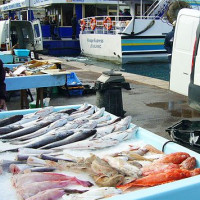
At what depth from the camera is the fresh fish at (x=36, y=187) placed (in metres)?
2.35

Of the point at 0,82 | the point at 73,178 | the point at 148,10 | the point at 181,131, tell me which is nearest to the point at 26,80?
the point at 0,82

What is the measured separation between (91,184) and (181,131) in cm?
224

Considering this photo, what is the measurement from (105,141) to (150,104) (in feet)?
18.2

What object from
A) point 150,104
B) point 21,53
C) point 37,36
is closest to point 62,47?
point 37,36

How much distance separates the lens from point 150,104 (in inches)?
344

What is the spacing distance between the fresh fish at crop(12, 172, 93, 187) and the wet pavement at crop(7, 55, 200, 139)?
3746mm

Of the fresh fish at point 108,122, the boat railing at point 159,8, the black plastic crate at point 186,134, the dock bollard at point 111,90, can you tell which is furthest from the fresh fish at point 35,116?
the boat railing at point 159,8

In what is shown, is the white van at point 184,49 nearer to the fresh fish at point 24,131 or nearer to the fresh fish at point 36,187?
the fresh fish at point 24,131

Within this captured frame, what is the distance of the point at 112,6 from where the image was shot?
2973cm

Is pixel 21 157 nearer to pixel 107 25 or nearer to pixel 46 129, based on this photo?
pixel 46 129

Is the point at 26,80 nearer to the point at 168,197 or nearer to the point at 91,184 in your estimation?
the point at 91,184

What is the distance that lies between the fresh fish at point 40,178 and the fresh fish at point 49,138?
68 centimetres

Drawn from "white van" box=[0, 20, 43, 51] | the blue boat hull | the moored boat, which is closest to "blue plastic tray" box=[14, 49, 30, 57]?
"white van" box=[0, 20, 43, 51]

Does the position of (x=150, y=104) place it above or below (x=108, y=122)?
below
